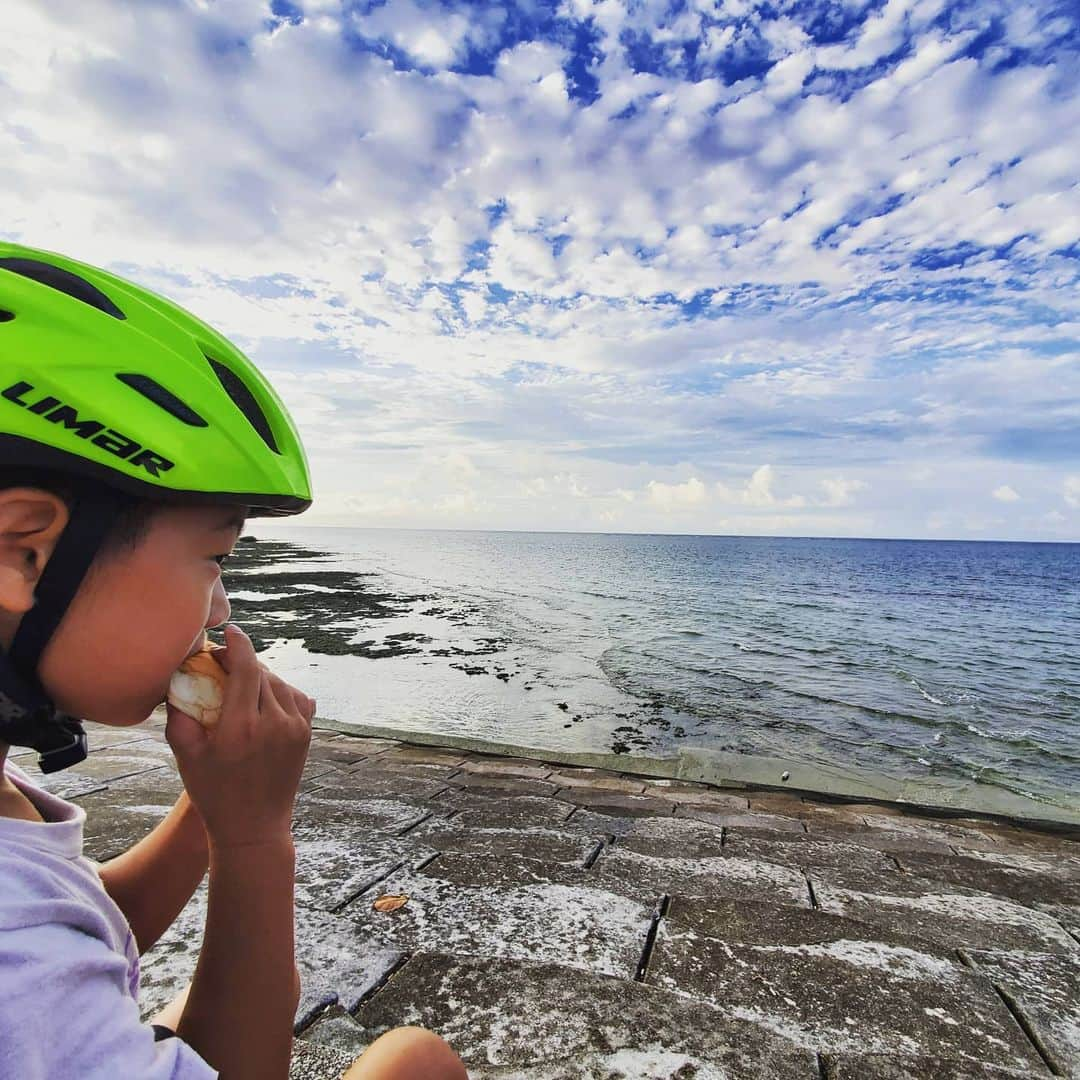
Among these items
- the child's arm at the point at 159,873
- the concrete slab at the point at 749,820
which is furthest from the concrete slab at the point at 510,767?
the child's arm at the point at 159,873

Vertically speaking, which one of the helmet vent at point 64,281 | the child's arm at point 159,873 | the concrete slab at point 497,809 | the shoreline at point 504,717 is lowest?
the shoreline at point 504,717

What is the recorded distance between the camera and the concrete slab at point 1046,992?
7.77 feet

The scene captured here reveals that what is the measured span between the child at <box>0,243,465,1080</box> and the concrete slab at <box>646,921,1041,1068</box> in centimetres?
166

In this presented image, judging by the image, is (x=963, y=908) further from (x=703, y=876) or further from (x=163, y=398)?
(x=163, y=398)

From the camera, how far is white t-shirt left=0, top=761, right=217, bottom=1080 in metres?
0.71

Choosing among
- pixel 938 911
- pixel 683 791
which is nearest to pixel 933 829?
pixel 683 791

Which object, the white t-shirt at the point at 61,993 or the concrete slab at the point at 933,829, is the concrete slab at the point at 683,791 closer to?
the concrete slab at the point at 933,829

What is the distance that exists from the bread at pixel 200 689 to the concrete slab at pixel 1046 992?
9.44ft

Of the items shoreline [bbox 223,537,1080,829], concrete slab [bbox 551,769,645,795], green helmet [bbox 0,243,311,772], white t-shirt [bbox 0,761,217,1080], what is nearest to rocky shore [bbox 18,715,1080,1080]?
concrete slab [bbox 551,769,645,795]

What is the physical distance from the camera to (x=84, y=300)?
1201 mm

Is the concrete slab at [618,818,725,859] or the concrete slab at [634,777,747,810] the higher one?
the concrete slab at [618,818,725,859]

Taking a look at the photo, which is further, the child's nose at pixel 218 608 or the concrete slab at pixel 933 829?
the concrete slab at pixel 933 829

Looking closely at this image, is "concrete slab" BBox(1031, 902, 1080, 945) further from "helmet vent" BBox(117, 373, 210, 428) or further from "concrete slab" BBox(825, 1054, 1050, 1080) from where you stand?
"helmet vent" BBox(117, 373, 210, 428)

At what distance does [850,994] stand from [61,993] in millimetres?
2753
